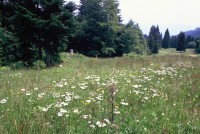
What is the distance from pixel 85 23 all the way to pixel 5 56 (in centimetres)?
1998

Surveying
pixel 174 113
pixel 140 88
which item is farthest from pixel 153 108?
pixel 140 88

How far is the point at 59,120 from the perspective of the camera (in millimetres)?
5375

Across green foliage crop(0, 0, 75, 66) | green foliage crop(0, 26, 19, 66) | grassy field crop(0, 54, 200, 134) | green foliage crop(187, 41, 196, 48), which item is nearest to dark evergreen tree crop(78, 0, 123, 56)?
green foliage crop(0, 26, 19, 66)

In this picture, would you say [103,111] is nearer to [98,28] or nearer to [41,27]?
[41,27]

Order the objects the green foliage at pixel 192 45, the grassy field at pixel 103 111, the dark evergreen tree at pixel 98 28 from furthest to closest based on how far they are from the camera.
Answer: the green foliage at pixel 192 45 < the dark evergreen tree at pixel 98 28 < the grassy field at pixel 103 111

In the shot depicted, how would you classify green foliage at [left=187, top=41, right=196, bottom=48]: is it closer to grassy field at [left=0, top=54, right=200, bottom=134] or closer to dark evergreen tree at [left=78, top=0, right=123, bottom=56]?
dark evergreen tree at [left=78, top=0, right=123, bottom=56]

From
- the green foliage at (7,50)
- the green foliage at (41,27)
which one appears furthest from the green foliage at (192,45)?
the green foliage at (7,50)

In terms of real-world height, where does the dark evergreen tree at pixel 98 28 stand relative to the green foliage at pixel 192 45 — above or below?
above

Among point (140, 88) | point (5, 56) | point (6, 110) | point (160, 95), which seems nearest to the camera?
point (6, 110)

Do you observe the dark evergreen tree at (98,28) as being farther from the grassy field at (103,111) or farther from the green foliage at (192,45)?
the green foliage at (192,45)

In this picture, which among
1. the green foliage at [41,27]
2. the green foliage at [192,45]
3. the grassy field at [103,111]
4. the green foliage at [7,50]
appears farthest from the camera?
the green foliage at [192,45]

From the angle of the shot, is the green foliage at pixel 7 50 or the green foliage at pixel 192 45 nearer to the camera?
the green foliage at pixel 7 50

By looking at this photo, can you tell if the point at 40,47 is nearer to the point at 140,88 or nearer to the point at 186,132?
the point at 140,88

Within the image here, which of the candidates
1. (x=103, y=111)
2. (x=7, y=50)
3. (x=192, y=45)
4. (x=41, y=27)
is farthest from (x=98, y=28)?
(x=192, y=45)
